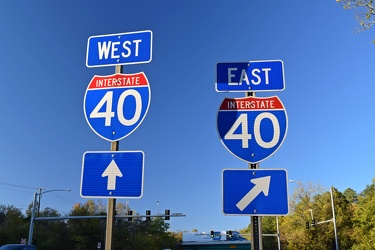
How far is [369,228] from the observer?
161ft

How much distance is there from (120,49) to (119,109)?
2.93 feet

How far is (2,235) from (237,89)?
4716 centimetres

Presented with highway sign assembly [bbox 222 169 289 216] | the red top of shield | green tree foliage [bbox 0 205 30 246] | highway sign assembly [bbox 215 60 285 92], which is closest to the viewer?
highway sign assembly [bbox 222 169 289 216]

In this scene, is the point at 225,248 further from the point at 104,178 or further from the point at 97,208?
the point at 104,178

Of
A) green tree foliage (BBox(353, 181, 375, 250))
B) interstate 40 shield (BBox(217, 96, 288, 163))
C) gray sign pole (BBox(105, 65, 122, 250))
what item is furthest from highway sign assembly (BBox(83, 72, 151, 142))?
green tree foliage (BBox(353, 181, 375, 250))

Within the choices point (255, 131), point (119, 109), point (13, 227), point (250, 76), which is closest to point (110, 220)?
point (119, 109)

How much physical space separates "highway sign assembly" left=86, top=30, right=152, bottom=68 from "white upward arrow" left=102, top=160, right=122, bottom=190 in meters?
1.37

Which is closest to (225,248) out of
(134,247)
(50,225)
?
(134,247)

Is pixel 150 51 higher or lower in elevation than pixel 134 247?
higher

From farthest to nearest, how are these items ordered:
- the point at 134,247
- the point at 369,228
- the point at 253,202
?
1. the point at 134,247
2. the point at 369,228
3. the point at 253,202

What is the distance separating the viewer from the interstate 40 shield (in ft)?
14.9

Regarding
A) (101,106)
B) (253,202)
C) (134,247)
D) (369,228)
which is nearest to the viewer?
(253,202)

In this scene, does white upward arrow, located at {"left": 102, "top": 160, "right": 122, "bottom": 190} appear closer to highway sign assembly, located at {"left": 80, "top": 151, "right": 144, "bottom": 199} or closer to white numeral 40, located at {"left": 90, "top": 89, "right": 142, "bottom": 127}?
highway sign assembly, located at {"left": 80, "top": 151, "right": 144, "bottom": 199}

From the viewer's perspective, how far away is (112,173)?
4.53m
